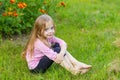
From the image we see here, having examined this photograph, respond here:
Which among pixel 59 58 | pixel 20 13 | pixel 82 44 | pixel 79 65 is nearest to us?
pixel 59 58

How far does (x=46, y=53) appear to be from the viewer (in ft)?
16.7

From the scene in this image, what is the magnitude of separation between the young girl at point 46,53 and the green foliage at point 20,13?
84 cm

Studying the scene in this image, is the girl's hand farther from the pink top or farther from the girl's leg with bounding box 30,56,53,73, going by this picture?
the girl's leg with bounding box 30,56,53,73

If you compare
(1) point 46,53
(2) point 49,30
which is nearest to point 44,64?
(1) point 46,53

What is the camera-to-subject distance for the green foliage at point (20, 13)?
6145mm

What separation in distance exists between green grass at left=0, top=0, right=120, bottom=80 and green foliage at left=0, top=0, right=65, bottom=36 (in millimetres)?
217

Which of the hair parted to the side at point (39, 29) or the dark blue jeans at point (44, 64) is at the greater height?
the hair parted to the side at point (39, 29)

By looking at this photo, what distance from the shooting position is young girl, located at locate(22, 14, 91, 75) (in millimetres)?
5086

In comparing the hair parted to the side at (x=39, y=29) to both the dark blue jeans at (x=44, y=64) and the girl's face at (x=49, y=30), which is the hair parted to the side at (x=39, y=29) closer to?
the girl's face at (x=49, y=30)

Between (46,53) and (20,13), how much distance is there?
136 centimetres

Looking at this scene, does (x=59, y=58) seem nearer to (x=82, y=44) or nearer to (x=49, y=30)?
(x=49, y=30)

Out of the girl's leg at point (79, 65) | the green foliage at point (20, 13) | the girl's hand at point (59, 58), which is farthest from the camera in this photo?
the green foliage at point (20, 13)

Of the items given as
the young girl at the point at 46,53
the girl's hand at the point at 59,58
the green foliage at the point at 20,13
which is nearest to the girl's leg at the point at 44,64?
the young girl at the point at 46,53

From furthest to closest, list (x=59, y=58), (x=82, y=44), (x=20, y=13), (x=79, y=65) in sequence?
1. (x=82, y=44)
2. (x=20, y=13)
3. (x=79, y=65)
4. (x=59, y=58)
